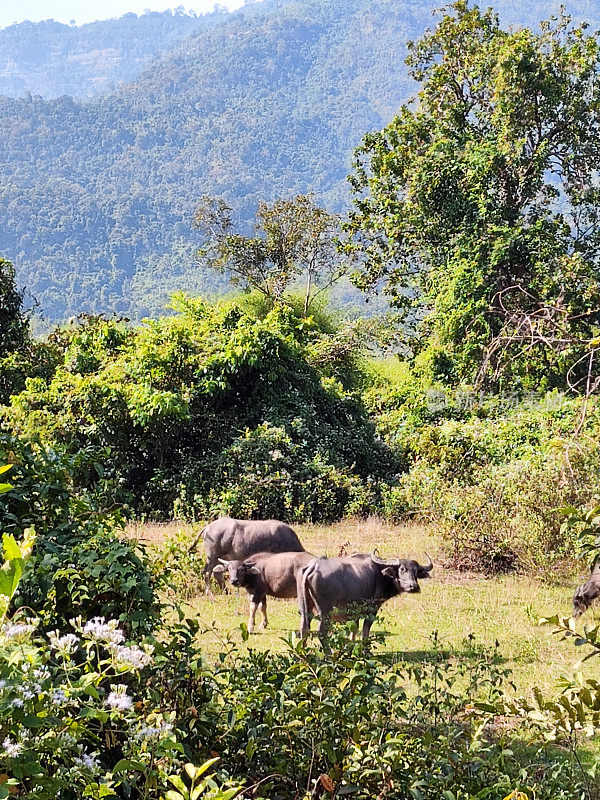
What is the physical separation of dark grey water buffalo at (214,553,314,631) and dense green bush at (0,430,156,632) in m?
3.73

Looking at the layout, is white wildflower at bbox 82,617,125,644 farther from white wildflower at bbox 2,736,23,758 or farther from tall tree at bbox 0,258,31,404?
Result: tall tree at bbox 0,258,31,404

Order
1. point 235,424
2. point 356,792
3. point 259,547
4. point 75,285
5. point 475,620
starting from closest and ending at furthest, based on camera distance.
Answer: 1. point 356,792
2. point 475,620
3. point 259,547
4. point 235,424
5. point 75,285

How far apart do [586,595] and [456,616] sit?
1.27 m

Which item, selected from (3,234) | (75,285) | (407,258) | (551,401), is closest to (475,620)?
(551,401)

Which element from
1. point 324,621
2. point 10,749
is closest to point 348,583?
point 324,621

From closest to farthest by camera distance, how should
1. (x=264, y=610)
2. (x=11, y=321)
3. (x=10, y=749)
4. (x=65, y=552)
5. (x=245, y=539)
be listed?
1. (x=10, y=749)
2. (x=65, y=552)
3. (x=264, y=610)
4. (x=245, y=539)
5. (x=11, y=321)

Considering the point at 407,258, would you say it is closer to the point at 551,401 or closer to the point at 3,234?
the point at 551,401

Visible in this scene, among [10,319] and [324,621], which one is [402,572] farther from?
[10,319]

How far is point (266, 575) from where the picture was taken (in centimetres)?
798

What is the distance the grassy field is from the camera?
7320 mm

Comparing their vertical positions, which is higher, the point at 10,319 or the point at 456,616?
the point at 10,319

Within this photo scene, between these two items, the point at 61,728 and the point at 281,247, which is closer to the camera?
the point at 61,728

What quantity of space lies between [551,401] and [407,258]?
6.87 m

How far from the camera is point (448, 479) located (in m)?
14.3
